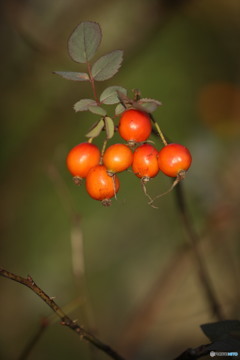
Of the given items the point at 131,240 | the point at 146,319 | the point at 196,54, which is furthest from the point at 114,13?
the point at 146,319

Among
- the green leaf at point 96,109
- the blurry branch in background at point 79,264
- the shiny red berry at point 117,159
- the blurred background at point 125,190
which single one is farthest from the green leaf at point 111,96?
the blurred background at point 125,190

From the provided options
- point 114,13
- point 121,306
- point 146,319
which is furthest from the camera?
point 114,13

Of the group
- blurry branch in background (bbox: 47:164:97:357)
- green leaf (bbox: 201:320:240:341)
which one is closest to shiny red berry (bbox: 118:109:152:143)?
green leaf (bbox: 201:320:240:341)

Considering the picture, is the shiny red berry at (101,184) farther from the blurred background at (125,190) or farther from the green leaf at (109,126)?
the blurred background at (125,190)

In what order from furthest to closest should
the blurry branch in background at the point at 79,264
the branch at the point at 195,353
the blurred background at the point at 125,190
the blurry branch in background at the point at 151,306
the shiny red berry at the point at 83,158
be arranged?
the blurred background at the point at 125,190 < the blurry branch in background at the point at 151,306 < the blurry branch in background at the point at 79,264 < the shiny red berry at the point at 83,158 < the branch at the point at 195,353

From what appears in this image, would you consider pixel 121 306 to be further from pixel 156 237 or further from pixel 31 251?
pixel 31 251

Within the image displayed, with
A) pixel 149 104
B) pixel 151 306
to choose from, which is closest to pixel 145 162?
pixel 149 104
